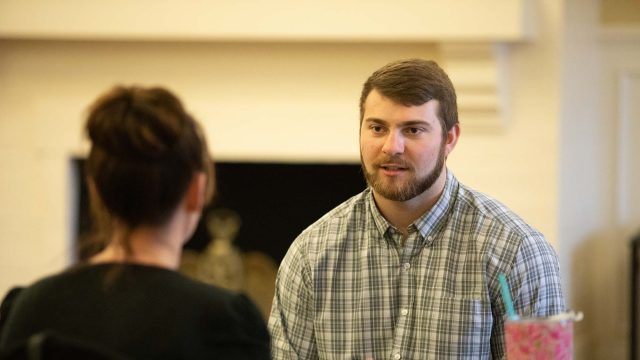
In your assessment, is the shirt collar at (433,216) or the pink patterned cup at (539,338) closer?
the pink patterned cup at (539,338)

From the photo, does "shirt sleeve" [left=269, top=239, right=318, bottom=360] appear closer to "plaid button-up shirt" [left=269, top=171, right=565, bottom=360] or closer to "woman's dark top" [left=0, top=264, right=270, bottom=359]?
"plaid button-up shirt" [left=269, top=171, right=565, bottom=360]

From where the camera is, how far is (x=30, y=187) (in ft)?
12.8

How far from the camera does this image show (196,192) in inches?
51.0

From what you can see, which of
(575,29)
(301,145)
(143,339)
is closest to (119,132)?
(143,339)

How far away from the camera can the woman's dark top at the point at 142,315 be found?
4.02 ft

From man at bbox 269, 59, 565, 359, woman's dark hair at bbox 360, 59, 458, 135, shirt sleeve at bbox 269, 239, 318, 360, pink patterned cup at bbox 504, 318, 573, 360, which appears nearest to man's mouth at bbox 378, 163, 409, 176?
man at bbox 269, 59, 565, 359

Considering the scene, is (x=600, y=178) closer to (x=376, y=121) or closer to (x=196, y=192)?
(x=376, y=121)

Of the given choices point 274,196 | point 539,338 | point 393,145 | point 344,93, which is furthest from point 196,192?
point 274,196

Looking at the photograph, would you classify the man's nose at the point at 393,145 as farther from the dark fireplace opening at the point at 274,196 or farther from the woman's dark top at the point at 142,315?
the dark fireplace opening at the point at 274,196

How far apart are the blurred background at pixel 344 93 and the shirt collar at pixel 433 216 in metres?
1.35

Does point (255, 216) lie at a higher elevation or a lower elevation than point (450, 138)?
lower

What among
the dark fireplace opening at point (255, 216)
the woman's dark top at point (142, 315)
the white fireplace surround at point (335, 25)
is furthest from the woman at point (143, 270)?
the dark fireplace opening at point (255, 216)

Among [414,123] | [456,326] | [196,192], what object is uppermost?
[414,123]

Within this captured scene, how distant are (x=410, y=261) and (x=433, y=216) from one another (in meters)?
0.09
